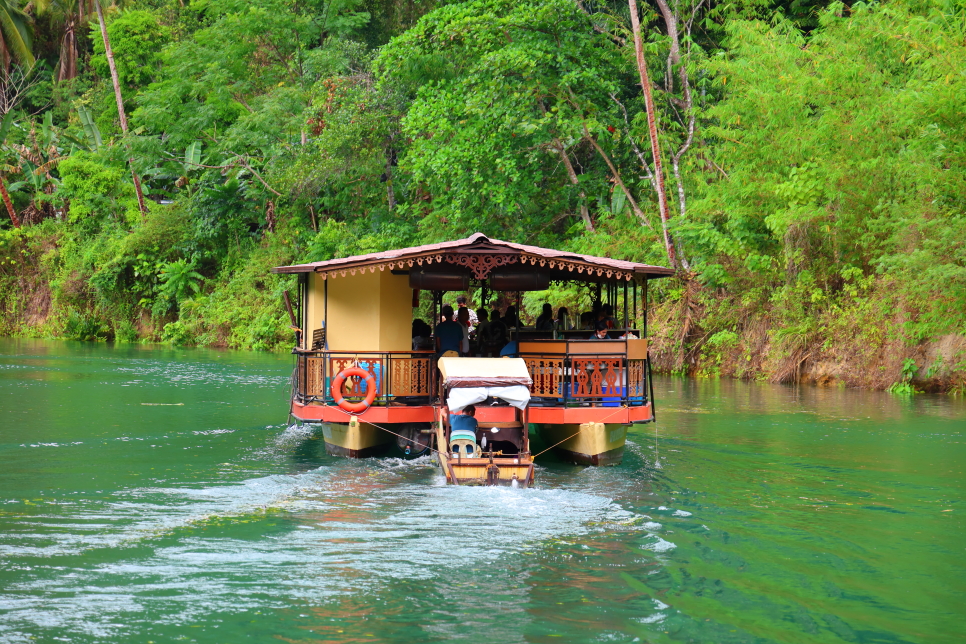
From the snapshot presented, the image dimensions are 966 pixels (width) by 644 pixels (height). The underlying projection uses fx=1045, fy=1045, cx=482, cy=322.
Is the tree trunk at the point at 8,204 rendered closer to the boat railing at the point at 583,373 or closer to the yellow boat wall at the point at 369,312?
the yellow boat wall at the point at 369,312

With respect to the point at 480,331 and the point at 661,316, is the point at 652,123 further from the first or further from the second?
the point at 480,331

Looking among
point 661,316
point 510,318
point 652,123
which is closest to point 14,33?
point 652,123

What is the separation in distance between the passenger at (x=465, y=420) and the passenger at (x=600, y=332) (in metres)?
3.16

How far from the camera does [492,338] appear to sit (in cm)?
1619

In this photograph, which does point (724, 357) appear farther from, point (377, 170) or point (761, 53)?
point (377, 170)

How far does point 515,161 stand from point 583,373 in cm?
1935

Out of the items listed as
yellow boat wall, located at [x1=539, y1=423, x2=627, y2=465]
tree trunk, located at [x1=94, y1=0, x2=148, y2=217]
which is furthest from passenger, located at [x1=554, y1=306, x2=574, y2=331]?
tree trunk, located at [x1=94, y1=0, x2=148, y2=217]

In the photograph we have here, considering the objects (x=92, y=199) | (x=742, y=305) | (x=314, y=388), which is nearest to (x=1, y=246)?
(x=92, y=199)

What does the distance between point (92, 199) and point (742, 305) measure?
34281mm

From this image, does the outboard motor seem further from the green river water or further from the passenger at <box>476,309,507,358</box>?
the passenger at <box>476,309,507,358</box>

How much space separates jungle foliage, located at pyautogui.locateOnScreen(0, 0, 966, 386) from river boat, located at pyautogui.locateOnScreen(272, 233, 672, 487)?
11.2m

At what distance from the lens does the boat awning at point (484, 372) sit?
43.8ft

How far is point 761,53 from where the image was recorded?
2861 cm

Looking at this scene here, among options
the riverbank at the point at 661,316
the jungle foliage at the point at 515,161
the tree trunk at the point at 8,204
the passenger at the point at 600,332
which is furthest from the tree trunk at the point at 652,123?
the tree trunk at the point at 8,204
